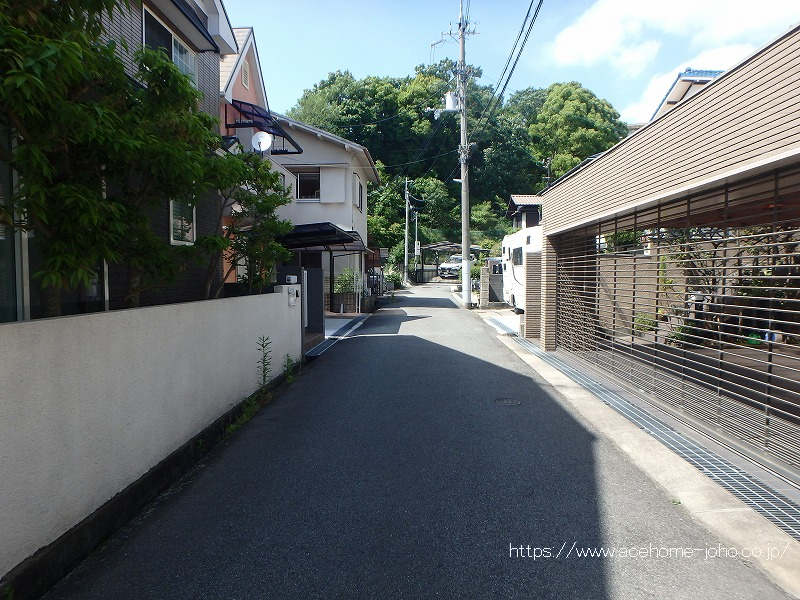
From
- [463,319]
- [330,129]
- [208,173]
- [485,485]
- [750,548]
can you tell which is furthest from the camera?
[330,129]

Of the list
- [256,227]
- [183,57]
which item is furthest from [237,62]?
[256,227]

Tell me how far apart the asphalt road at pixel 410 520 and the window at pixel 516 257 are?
1406 centimetres

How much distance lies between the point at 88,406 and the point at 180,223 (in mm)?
5682

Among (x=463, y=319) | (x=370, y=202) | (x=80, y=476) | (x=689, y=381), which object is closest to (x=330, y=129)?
(x=370, y=202)

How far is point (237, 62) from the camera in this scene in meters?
15.8

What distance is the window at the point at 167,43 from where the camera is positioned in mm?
8508

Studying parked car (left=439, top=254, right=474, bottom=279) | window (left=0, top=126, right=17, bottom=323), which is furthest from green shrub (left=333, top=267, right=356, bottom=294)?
parked car (left=439, top=254, right=474, bottom=279)

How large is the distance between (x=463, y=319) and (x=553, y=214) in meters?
8.14

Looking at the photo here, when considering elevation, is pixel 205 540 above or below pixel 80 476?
below

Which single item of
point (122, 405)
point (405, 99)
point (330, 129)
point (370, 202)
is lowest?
Result: point (122, 405)

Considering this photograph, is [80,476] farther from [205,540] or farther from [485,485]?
[485,485]

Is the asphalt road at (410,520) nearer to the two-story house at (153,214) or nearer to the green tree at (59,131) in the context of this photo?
the green tree at (59,131)

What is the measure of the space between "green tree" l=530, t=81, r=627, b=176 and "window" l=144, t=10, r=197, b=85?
39214mm

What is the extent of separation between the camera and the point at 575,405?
7238 millimetres
